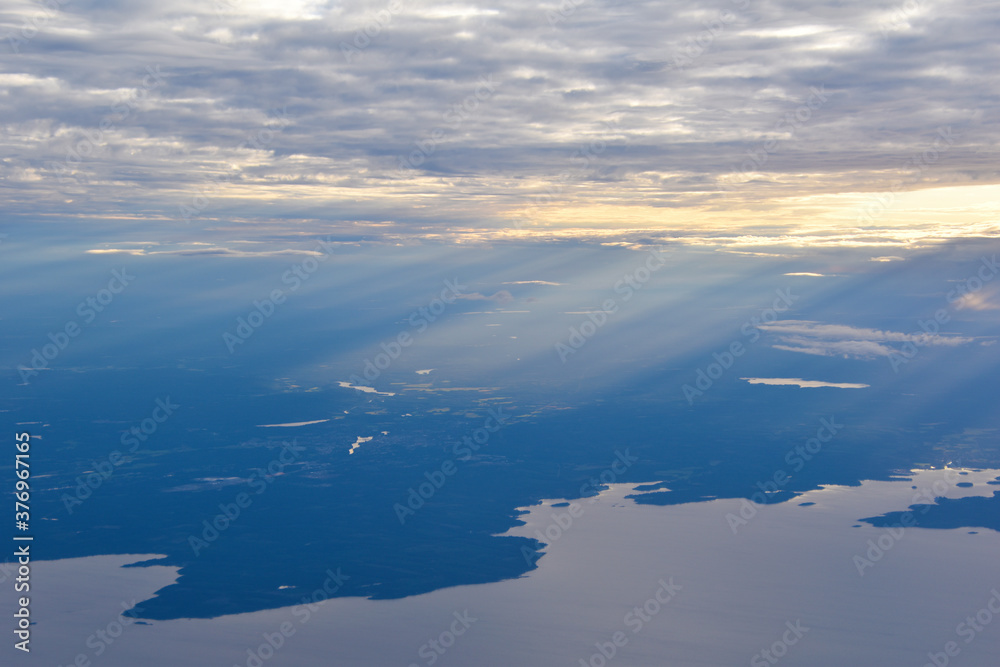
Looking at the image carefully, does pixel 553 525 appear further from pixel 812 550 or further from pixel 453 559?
pixel 812 550

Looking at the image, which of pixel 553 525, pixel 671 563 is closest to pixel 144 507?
pixel 553 525

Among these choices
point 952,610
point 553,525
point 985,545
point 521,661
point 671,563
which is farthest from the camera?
point 553,525

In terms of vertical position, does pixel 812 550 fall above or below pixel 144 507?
below

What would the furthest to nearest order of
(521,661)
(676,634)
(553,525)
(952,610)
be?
(553,525) < (952,610) < (676,634) < (521,661)

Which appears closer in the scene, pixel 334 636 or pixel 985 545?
pixel 334 636

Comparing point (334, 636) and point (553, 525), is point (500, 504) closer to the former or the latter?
point (553, 525)

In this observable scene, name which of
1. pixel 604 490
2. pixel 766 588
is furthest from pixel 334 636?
pixel 604 490
